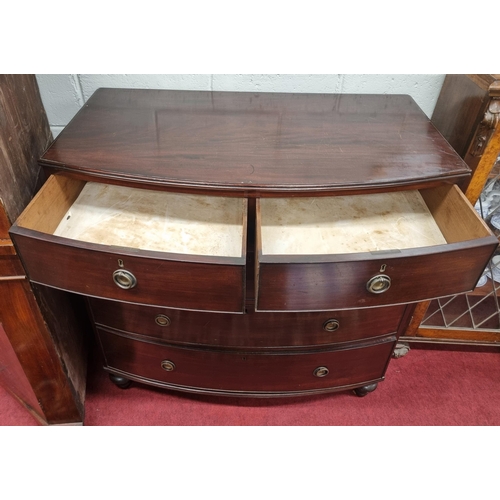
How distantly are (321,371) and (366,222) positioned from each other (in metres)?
0.37

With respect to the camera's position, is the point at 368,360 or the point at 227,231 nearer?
the point at 227,231

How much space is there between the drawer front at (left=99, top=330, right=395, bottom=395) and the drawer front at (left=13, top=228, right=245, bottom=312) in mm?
265

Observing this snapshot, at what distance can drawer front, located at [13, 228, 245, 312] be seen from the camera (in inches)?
26.2

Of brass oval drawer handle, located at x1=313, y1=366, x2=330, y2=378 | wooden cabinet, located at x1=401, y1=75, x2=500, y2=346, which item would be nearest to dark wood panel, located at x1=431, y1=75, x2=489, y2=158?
wooden cabinet, located at x1=401, y1=75, x2=500, y2=346

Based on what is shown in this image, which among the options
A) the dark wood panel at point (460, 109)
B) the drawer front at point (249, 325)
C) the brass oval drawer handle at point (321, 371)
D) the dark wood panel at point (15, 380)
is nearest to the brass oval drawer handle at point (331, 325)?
the drawer front at point (249, 325)

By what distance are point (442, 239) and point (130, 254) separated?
590 millimetres

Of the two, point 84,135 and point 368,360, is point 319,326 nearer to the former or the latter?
point 368,360

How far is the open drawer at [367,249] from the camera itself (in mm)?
669

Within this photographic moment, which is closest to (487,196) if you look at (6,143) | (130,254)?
(130,254)

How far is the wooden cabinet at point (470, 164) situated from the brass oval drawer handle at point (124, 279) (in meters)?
0.73

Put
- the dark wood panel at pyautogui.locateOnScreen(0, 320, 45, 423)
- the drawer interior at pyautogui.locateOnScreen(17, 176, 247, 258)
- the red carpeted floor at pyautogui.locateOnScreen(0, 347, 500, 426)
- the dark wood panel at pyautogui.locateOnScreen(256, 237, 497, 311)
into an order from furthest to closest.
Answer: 1. the red carpeted floor at pyautogui.locateOnScreen(0, 347, 500, 426)
2. the dark wood panel at pyautogui.locateOnScreen(0, 320, 45, 423)
3. the drawer interior at pyautogui.locateOnScreen(17, 176, 247, 258)
4. the dark wood panel at pyautogui.locateOnScreen(256, 237, 497, 311)

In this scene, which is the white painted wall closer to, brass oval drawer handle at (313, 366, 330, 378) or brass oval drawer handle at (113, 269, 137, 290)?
brass oval drawer handle at (113, 269, 137, 290)
